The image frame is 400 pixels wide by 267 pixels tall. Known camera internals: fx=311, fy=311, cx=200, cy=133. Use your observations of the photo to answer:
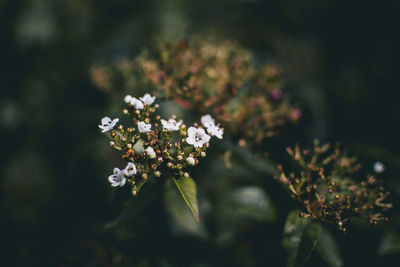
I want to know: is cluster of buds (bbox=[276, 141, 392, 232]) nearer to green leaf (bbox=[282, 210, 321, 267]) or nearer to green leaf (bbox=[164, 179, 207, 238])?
green leaf (bbox=[282, 210, 321, 267])

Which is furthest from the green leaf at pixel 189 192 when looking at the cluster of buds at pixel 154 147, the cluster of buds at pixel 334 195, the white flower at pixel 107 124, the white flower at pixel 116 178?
the cluster of buds at pixel 334 195

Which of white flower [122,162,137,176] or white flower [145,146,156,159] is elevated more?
white flower [145,146,156,159]

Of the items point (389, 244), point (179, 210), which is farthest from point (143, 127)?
point (389, 244)

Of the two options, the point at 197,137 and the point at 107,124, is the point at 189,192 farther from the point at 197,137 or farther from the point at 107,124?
the point at 107,124

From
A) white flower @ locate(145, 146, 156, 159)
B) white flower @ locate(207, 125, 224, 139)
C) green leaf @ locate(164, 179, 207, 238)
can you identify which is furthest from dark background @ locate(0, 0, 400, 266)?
white flower @ locate(207, 125, 224, 139)

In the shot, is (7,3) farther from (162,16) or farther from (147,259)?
(147,259)
